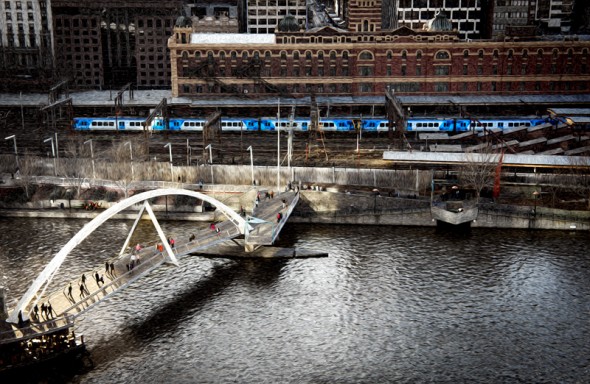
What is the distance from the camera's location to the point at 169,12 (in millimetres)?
153625

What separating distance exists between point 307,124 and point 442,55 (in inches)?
1113

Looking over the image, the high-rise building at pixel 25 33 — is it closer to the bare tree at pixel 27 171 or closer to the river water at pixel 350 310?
the bare tree at pixel 27 171

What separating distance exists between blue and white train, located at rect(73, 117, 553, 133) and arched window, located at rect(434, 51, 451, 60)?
52.1 feet

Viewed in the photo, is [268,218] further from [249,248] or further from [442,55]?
[442,55]

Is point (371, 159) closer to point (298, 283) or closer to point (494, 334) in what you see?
point (298, 283)

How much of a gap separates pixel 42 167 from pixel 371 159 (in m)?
42.4

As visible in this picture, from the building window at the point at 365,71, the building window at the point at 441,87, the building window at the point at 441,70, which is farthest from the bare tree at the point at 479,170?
the building window at the point at 365,71

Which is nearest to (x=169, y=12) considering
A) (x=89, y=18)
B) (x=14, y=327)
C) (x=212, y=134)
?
(x=89, y=18)

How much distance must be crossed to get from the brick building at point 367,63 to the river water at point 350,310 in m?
52.8

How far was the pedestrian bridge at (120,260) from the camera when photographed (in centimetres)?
5559

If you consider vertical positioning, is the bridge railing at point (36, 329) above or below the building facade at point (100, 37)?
below

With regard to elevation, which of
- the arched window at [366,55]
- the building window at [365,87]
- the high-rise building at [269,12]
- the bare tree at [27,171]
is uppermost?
the high-rise building at [269,12]

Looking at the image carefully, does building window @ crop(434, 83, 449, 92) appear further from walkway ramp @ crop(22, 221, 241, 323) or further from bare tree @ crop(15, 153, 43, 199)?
walkway ramp @ crop(22, 221, 241, 323)

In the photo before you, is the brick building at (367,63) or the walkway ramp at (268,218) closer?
the walkway ramp at (268,218)
